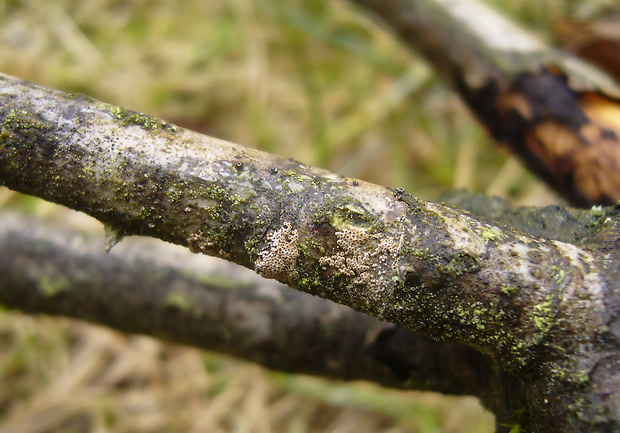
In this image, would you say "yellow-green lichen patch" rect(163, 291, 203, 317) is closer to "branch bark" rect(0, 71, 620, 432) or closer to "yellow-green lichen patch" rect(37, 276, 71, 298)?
"yellow-green lichen patch" rect(37, 276, 71, 298)

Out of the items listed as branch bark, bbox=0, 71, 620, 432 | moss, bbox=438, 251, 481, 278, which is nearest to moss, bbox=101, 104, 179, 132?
branch bark, bbox=0, 71, 620, 432

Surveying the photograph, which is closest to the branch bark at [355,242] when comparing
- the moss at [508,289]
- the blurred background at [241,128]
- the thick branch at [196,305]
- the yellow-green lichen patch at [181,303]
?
the moss at [508,289]

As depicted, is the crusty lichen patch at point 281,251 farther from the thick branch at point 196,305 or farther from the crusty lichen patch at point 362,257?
the thick branch at point 196,305

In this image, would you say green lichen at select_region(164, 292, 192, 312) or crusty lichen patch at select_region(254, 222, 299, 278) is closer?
crusty lichen patch at select_region(254, 222, 299, 278)

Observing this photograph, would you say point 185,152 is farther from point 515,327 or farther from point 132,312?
point 132,312

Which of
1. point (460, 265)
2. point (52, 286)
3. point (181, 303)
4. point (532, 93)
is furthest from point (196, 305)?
point (532, 93)
